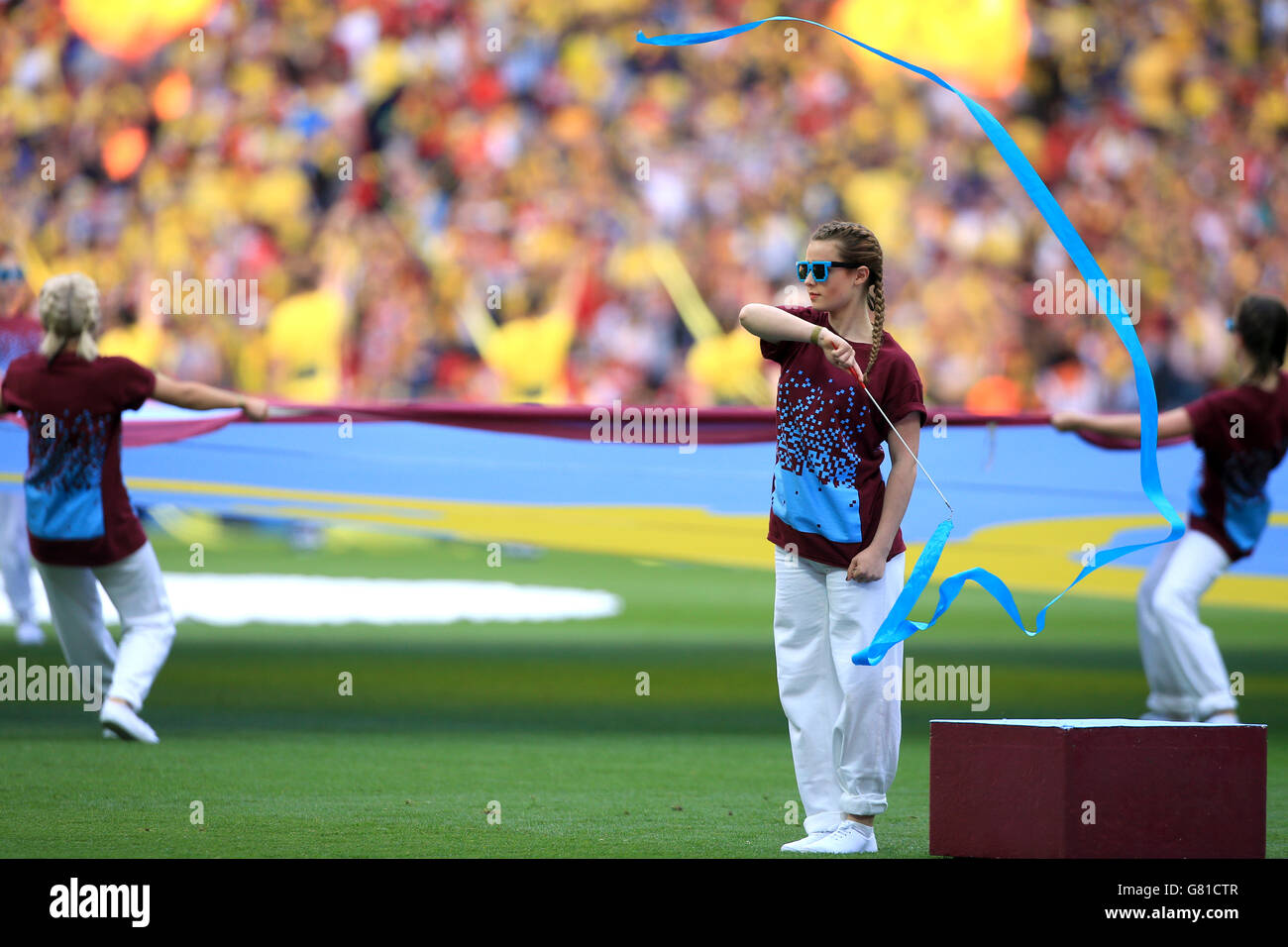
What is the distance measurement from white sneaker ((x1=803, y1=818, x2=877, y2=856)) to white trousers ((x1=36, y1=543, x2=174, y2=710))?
9.80ft

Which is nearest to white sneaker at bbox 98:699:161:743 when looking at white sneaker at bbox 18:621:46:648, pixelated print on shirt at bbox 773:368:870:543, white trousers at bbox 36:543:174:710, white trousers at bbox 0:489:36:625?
white trousers at bbox 36:543:174:710

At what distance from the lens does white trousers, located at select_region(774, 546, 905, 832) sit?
172 inches

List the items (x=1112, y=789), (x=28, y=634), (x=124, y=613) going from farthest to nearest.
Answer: (x=28, y=634) → (x=124, y=613) → (x=1112, y=789)

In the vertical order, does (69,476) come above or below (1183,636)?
above

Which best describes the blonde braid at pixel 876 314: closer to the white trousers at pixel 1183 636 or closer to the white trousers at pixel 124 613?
the white trousers at pixel 1183 636

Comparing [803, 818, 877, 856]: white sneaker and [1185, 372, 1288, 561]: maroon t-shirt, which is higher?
[1185, 372, 1288, 561]: maroon t-shirt

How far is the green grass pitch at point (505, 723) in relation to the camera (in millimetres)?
4703

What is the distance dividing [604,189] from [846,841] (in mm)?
10516

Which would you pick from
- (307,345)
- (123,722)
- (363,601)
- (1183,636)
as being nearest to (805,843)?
(1183,636)

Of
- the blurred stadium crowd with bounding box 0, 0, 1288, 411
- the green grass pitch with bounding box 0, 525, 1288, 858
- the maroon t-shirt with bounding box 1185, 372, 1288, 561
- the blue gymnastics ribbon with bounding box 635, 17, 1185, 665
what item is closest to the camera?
the blue gymnastics ribbon with bounding box 635, 17, 1185, 665

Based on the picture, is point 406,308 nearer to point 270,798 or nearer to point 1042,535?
point 1042,535

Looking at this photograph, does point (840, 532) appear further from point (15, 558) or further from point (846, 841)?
point (15, 558)

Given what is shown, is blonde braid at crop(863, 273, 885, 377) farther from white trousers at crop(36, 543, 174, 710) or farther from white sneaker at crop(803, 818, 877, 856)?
white trousers at crop(36, 543, 174, 710)

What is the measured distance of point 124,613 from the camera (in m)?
6.48
